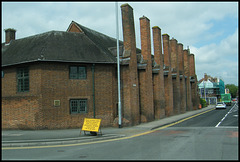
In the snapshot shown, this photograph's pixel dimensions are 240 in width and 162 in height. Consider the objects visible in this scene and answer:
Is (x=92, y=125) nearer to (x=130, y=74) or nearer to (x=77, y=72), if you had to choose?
(x=77, y=72)

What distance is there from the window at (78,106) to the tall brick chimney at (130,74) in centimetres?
341

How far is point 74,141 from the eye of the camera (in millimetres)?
11438

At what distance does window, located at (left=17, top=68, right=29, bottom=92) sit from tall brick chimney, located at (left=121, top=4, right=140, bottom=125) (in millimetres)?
7600

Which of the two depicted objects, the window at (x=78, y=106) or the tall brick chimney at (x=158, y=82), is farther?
the tall brick chimney at (x=158, y=82)

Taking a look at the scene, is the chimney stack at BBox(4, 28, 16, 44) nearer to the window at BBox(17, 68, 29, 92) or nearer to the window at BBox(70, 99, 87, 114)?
the window at BBox(17, 68, 29, 92)

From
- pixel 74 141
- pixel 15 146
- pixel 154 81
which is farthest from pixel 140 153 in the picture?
pixel 154 81

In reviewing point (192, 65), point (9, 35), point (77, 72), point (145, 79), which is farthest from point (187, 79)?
point (9, 35)

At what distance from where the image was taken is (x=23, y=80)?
17062 mm

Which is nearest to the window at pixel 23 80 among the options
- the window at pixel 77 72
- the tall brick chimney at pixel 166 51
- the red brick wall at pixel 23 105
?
the red brick wall at pixel 23 105

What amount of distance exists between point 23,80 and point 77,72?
13.3ft

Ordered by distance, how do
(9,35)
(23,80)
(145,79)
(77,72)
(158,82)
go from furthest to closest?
(158,82), (9,35), (145,79), (77,72), (23,80)

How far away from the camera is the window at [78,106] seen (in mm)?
17117

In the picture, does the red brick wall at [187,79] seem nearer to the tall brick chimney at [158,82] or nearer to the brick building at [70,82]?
the tall brick chimney at [158,82]

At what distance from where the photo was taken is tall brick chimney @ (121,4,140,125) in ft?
61.3
